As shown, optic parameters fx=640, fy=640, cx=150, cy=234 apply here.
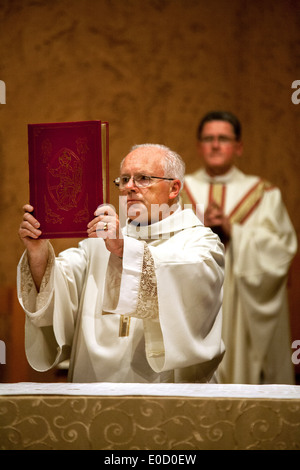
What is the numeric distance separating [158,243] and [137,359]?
1.95 feet

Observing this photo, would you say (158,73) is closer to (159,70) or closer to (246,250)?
(159,70)

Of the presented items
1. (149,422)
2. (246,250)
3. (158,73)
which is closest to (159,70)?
(158,73)

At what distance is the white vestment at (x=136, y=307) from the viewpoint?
265 centimetres

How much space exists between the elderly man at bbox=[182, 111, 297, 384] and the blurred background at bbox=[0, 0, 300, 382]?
3.6 inches

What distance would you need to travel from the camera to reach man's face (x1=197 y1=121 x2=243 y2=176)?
4.45 meters

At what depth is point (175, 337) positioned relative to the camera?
104 inches

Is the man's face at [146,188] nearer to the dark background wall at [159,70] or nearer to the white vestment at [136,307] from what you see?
the white vestment at [136,307]

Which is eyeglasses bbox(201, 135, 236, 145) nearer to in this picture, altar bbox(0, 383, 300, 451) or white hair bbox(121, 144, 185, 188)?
white hair bbox(121, 144, 185, 188)

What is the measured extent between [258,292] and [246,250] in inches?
11.6

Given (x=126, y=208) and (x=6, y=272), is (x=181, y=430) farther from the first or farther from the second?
(x=6, y=272)
